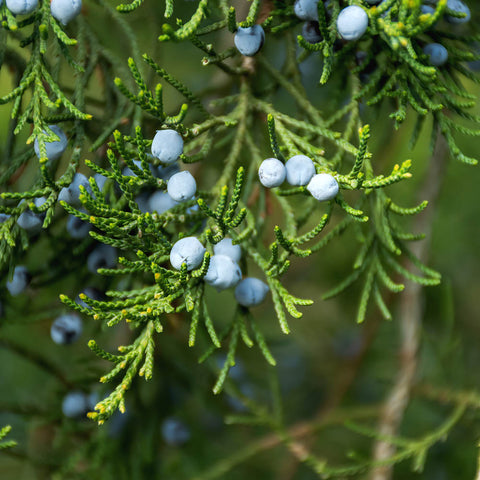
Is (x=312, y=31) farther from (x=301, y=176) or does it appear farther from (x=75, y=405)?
(x=75, y=405)

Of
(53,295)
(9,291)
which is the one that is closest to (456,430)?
(53,295)

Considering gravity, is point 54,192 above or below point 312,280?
above

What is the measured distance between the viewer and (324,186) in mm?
1065

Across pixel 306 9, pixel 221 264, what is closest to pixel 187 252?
pixel 221 264

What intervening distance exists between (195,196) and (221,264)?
19 centimetres

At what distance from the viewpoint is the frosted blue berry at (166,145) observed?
3.54 feet

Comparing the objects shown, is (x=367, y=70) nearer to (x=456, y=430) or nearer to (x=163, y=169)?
(x=163, y=169)

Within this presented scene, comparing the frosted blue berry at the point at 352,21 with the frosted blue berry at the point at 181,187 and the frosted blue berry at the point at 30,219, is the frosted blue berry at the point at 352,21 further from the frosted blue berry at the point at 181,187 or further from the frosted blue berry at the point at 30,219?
the frosted blue berry at the point at 30,219

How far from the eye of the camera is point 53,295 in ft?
7.28

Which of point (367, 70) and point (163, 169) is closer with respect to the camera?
point (163, 169)

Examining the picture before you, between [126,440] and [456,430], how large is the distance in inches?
54.5

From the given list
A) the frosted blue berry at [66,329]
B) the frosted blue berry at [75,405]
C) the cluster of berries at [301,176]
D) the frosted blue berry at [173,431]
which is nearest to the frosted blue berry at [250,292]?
the cluster of berries at [301,176]

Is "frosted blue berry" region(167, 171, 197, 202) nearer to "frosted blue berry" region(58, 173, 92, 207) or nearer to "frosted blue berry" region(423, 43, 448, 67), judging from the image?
"frosted blue berry" region(58, 173, 92, 207)

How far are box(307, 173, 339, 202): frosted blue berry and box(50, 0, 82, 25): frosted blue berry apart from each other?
0.58 metres
